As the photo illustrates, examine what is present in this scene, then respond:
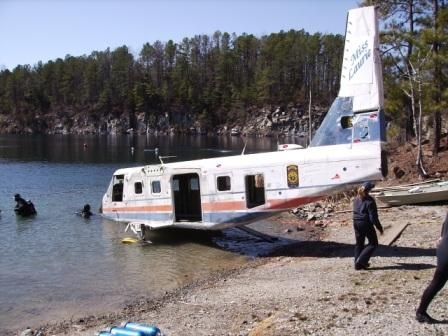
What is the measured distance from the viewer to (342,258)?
1623 cm

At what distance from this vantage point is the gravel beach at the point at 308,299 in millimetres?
9641

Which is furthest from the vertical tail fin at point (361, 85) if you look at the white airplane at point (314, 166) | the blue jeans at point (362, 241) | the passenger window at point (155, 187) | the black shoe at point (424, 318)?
the passenger window at point (155, 187)

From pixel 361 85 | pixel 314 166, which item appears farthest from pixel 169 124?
pixel 361 85

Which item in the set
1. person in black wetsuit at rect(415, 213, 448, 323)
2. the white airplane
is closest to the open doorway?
the white airplane

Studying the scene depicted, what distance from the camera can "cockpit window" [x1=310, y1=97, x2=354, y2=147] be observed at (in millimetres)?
16906

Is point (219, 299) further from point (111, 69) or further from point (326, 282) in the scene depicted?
point (111, 69)

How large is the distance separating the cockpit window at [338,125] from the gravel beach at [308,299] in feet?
12.6

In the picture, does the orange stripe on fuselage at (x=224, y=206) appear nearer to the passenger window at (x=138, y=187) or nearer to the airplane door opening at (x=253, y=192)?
the airplane door opening at (x=253, y=192)

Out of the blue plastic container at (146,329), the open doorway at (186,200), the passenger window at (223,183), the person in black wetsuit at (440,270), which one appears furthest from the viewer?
the open doorway at (186,200)

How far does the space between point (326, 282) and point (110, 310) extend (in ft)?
20.1

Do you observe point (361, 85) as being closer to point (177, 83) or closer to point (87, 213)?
point (87, 213)

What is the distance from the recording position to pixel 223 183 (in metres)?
19.2

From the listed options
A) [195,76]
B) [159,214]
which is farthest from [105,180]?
[195,76]

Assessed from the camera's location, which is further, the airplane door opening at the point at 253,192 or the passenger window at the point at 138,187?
the passenger window at the point at 138,187
